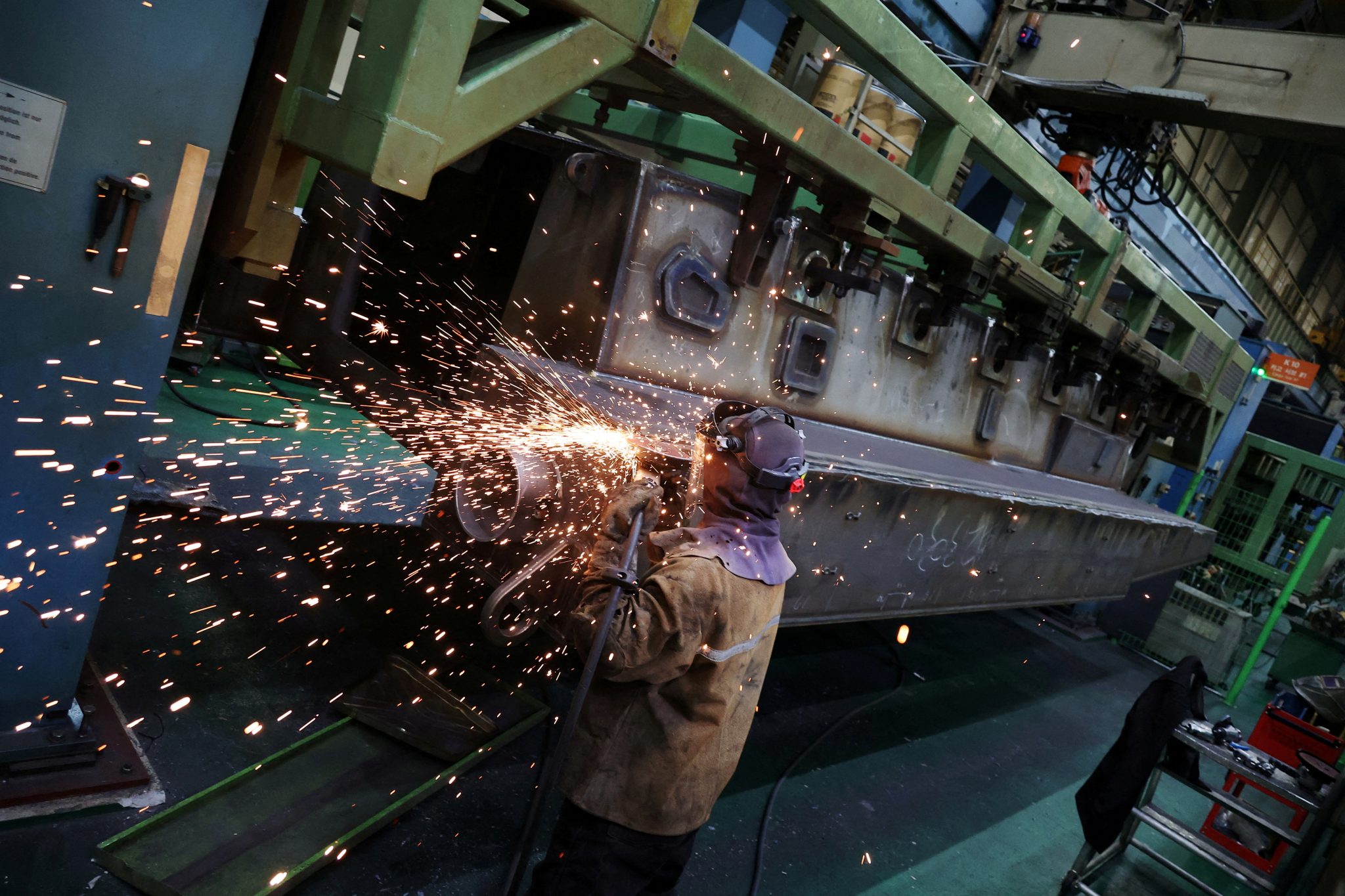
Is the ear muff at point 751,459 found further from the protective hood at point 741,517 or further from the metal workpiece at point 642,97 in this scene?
the metal workpiece at point 642,97

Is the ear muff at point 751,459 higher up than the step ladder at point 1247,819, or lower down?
higher up

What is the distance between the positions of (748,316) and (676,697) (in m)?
1.49

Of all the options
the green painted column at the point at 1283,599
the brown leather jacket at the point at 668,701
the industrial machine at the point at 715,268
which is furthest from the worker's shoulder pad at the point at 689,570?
the green painted column at the point at 1283,599

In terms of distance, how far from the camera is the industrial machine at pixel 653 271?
6.54 feet

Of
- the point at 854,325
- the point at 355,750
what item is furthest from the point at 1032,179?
the point at 355,750

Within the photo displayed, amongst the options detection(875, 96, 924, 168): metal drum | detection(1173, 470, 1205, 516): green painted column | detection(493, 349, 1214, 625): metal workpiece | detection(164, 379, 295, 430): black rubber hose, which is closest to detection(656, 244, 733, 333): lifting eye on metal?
detection(493, 349, 1214, 625): metal workpiece

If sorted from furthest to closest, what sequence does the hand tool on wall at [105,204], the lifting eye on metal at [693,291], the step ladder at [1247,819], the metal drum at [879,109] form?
the step ladder at [1247,819] < the metal drum at [879,109] < the lifting eye on metal at [693,291] < the hand tool on wall at [105,204]

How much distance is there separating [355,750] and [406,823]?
0.31 metres

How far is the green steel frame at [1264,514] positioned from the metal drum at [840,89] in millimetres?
6644

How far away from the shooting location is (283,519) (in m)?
4.45

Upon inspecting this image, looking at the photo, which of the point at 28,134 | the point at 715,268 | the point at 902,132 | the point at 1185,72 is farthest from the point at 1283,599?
the point at 28,134

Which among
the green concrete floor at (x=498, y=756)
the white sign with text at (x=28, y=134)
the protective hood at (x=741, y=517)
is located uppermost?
the white sign with text at (x=28, y=134)

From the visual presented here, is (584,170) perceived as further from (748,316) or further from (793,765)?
(793,765)

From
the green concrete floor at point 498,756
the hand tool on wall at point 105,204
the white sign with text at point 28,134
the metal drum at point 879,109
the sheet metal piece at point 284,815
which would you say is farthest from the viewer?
the metal drum at point 879,109
